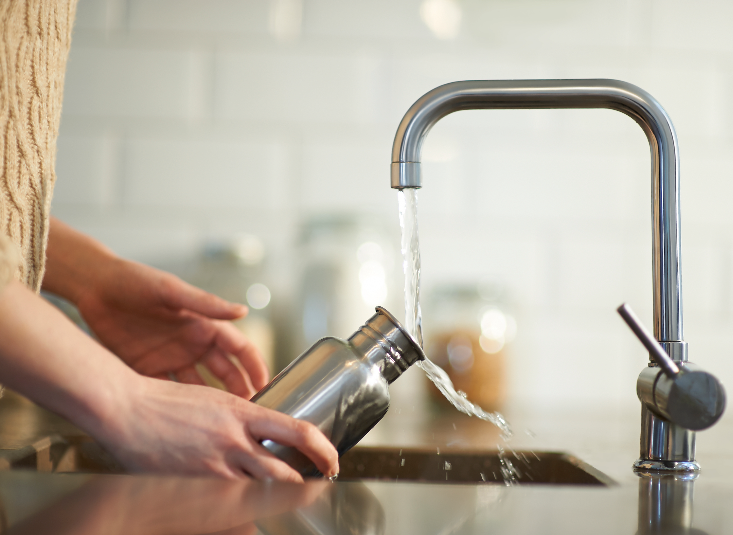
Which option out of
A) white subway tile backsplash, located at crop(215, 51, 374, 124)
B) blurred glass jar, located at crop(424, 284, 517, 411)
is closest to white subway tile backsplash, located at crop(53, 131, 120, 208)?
white subway tile backsplash, located at crop(215, 51, 374, 124)

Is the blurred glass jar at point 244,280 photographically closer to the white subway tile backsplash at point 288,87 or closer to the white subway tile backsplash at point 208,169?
the white subway tile backsplash at point 208,169

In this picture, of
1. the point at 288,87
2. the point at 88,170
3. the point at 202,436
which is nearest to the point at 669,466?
the point at 202,436

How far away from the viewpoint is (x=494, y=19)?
1121 mm

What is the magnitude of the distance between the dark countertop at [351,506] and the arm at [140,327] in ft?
1.05

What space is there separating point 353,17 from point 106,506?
91 centimetres

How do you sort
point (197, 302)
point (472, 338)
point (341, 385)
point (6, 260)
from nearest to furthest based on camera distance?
point (6, 260) → point (341, 385) → point (197, 302) → point (472, 338)

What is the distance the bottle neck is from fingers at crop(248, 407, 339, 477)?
0.28 feet

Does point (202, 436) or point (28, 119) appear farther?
point (28, 119)

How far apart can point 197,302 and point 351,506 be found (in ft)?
1.17

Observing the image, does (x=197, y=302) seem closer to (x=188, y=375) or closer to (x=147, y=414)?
(x=188, y=375)

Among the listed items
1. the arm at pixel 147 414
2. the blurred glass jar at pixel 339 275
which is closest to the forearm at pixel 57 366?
the arm at pixel 147 414

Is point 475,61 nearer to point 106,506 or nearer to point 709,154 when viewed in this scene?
point 709,154

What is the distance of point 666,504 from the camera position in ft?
1.55

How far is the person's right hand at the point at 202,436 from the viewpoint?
481mm
